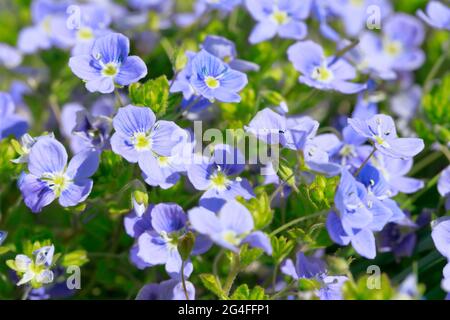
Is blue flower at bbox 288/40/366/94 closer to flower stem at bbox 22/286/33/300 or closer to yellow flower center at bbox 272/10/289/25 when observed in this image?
yellow flower center at bbox 272/10/289/25

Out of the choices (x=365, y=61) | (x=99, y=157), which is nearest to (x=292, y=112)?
(x=365, y=61)

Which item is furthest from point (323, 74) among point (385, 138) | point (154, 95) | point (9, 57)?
point (9, 57)

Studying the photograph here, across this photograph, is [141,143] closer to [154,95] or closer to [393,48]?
[154,95]

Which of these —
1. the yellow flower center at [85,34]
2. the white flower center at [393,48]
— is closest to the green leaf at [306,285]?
the yellow flower center at [85,34]

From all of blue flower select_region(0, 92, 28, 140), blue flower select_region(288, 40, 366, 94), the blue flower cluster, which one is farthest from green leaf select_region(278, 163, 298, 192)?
blue flower select_region(0, 92, 28, 140)
